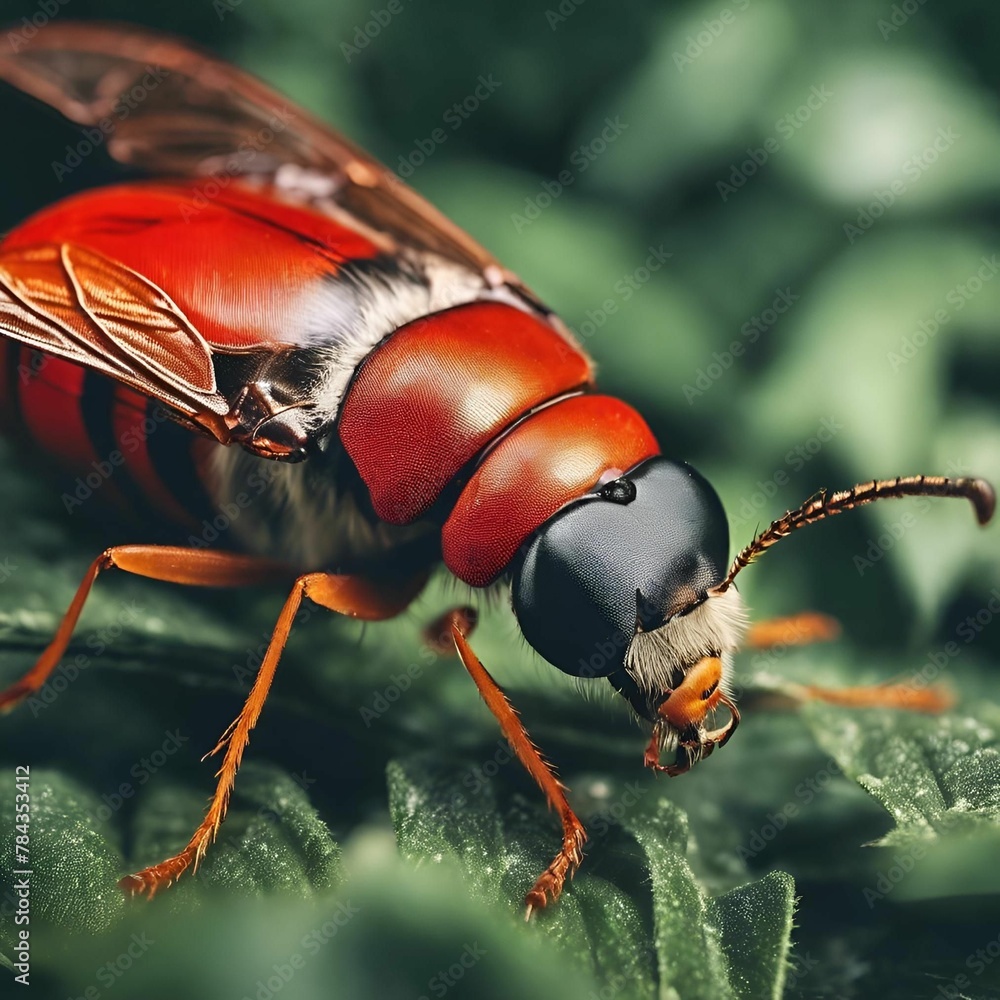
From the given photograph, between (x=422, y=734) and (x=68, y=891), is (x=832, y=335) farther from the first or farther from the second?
(x=68, y=891)

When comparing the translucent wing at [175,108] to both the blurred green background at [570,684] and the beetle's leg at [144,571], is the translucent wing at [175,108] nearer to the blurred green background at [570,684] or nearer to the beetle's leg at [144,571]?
the blurred green background at [570,684]

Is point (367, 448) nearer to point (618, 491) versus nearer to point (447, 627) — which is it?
point (447, 627)

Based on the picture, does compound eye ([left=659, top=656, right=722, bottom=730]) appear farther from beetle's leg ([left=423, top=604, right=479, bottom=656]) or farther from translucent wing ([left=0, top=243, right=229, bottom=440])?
translucent wing ([left=0, top=243, right=229, bottom=440])

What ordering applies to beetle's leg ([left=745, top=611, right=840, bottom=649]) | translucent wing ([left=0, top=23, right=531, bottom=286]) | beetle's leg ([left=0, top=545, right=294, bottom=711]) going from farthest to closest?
translucent wing ([left=0, top=23, right=531, bottom=286]), beetle's leg ([left=745, top=611, right=840, bottom=649]), beetle's leg ([left=0, top=545, right=294, bottom=711])

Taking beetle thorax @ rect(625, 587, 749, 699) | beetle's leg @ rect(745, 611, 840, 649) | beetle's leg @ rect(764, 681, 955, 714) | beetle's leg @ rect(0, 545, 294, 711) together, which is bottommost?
beetle's leg @ rect(0, 545, 294, 711)

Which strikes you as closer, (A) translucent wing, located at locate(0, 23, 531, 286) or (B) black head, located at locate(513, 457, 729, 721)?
(B) black head, located at locate(513, 457, 729, 721)

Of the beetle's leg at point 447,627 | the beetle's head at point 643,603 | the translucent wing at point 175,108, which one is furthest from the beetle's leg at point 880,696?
the translucent wing at point 175,108

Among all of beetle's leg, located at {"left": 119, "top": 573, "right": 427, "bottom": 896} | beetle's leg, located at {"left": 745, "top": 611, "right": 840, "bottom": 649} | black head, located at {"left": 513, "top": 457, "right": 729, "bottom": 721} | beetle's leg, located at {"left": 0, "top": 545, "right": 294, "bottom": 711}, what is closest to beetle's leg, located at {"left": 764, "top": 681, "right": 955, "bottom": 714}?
beetle's leg, located at {"left": 745, "top": 611, "right": 840, "bottom": 649}

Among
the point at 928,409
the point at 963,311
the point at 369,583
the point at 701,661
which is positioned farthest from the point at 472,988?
the point at 963,311
